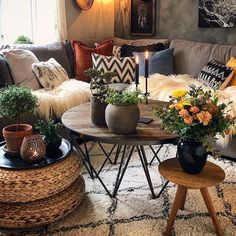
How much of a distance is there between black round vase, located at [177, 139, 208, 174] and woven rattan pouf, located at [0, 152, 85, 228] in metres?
0.68

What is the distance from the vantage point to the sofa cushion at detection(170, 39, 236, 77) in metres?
3.65

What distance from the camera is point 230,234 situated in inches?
75.0

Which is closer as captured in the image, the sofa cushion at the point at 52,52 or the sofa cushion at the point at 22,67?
the sofa cushion at the point at 22,67

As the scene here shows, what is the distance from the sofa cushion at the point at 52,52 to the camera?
147 inches

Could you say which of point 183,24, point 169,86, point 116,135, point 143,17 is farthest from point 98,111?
point 143,17

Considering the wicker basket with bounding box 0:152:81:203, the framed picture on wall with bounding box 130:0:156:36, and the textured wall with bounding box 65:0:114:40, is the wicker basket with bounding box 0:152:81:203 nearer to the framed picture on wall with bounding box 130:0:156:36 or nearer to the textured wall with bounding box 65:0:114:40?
the textured wall with bounding box 65:0:114:40

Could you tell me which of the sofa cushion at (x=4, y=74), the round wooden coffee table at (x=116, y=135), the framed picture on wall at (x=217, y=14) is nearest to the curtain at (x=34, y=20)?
the sofa cushion at (x=4, y=74)

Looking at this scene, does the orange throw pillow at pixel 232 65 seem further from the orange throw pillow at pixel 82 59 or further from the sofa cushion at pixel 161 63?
the orange throw pillow at pixel 82 59

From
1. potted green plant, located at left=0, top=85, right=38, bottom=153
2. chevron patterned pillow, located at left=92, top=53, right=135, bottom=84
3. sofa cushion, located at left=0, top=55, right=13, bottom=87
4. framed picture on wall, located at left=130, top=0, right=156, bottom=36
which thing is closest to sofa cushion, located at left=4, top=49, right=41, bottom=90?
sofa cushion, located at left=0, top=55, right=13, bottom=87

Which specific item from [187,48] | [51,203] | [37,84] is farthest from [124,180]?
[187,48]

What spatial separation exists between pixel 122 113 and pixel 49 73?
5.87 feet

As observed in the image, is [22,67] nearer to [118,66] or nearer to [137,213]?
[118,66]

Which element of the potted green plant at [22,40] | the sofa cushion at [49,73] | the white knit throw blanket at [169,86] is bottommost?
the white knit throw blanket at [169,86]

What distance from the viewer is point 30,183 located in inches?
73.2
